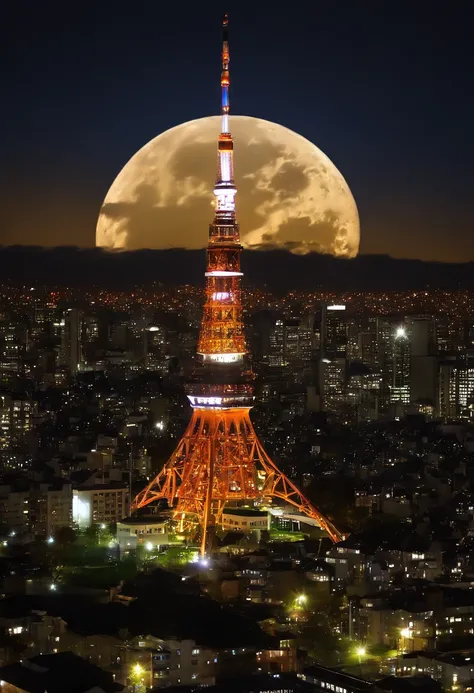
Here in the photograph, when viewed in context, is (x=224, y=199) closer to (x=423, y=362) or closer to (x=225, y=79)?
(x=225, y=79)

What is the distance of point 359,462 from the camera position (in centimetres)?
2158

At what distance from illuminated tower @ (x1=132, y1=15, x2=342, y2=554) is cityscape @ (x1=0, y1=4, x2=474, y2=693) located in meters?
0.02

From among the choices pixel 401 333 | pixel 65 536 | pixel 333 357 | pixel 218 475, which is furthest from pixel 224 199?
pixel 401 333

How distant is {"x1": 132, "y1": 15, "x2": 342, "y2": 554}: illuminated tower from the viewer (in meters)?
16.7

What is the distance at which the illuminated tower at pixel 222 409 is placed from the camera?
54.7 feet

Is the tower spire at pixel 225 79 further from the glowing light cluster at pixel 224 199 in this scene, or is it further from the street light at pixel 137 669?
the street light at pixel 137 669

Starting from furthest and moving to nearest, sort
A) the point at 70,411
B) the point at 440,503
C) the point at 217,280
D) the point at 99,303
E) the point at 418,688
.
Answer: the point at 99,303
the point at 70,411
the point at 440,503
the point at 217,280
the point at 418,688

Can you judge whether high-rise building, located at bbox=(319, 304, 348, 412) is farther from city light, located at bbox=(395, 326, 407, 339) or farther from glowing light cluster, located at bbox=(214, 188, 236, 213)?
glowing light cluster, located at bbox=(214, 188, 236, 213)

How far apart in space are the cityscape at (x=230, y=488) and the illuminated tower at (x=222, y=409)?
0.02m

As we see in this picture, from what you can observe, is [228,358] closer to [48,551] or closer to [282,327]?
[48,551]

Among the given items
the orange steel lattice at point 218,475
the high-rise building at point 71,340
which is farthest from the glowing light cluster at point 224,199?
the high-rise building at point 71,340

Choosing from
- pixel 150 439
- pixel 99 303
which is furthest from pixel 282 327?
pixel 150 439

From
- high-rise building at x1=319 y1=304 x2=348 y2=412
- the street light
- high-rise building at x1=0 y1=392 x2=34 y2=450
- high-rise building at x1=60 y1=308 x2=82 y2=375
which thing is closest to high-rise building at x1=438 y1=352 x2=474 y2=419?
high-rise building at x1=319 y1=304 x2=348 y2=412

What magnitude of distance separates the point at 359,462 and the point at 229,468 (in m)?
4.72
